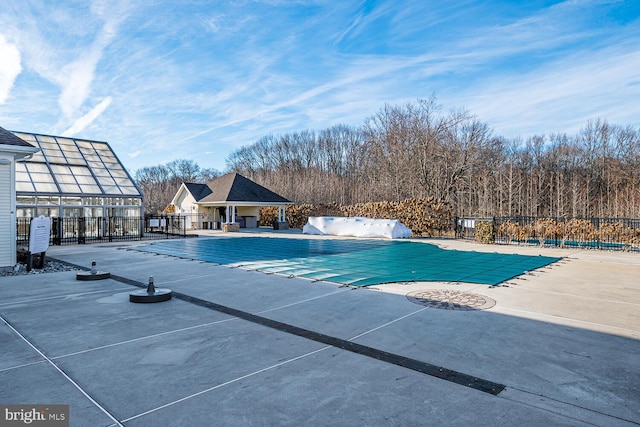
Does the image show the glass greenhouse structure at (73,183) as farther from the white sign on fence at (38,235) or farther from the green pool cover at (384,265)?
the white sign on fence at (38,235)

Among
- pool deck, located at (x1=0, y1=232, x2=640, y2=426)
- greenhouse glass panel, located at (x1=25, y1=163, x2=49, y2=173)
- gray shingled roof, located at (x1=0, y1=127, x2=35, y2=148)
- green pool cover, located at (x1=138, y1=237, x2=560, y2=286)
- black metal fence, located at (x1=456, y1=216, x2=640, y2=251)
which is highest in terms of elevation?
greenhouse glass panel, located at (x1=25, y1=163, x2=49, y2=173)

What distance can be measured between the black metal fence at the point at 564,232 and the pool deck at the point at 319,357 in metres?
9.76

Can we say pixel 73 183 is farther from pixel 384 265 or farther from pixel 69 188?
pixel 384 265

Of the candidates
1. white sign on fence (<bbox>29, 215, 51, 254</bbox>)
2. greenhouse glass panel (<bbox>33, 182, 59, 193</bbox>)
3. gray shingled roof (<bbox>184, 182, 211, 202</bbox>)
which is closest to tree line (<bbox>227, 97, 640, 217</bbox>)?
gray shingled roof (<bbox>184, 182, 211, 202</bbox>)

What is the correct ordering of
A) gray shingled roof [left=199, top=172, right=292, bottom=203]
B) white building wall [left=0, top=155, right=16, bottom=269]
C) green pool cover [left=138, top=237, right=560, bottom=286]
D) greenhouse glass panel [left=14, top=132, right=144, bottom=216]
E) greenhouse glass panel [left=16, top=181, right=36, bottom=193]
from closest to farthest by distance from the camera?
green pool cover [left=138, top=237, right=560, bottom=286] < white building wall [left=0, top=155, right=16, bottom=269] < greenhouse glass panel [left=16, top=181, right=36, bottom=193] < greenhouse glass panel [left=14, top=132, right=144, bottom=216] < gray shingled roof [left=199, top=172, right=292, bottom=203]

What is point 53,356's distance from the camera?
3.75 metres

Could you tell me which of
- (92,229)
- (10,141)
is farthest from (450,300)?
(92,229)

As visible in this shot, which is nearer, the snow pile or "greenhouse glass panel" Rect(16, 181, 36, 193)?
"greenhouse glass panel" Rect(16, 181, 36, 193)

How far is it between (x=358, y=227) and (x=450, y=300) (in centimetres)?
1575

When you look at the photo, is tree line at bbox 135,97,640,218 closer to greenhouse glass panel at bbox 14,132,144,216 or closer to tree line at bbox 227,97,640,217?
tree line at bbox 227,97,640,217

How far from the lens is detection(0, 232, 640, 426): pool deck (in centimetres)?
268

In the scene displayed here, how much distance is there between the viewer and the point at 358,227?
21.8m

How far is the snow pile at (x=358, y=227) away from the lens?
20328 millimetres

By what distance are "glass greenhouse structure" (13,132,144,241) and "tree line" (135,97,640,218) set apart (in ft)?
67.3
